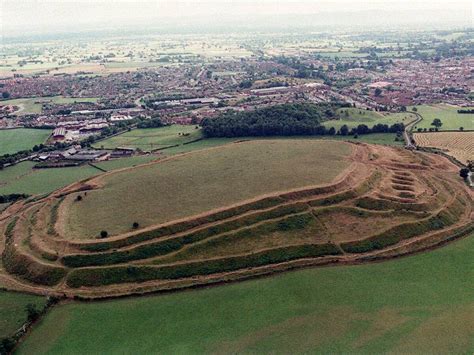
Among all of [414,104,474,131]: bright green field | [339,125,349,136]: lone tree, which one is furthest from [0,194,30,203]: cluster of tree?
[414,104,474,131]: bright green field

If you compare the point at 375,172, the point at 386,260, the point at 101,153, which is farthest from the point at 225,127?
the point at 386,260

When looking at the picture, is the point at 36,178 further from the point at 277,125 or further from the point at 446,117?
the point at 446,117

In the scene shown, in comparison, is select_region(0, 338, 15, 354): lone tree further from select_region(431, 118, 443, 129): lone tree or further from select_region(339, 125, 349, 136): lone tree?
select_region(431, 118, 443, 129): lone tree

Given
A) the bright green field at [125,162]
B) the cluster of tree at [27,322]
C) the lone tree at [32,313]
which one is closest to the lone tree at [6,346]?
the cluster of tree at [27,322]

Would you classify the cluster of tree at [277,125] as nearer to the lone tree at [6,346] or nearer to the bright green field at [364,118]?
the bright green field at [364,118]

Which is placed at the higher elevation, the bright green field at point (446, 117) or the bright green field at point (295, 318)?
the bright green field at point (295, 318)

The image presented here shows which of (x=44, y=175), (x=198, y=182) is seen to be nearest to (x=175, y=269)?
(x=198, y=182)
